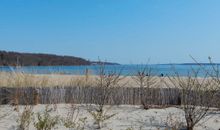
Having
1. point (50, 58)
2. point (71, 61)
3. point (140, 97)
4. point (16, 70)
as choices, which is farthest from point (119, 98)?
point (71, 61)

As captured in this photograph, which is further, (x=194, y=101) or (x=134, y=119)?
(x=134, y=119)

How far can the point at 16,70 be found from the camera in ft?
50.3

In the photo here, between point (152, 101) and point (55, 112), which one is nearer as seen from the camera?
point (55, 112)

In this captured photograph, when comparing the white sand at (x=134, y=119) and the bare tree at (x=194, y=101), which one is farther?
the white sand at (x=134, y=119)

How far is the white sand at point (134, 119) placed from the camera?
8439mm

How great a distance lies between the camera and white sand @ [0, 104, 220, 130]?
27.7 feet

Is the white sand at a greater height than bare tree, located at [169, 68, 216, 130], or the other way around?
bare tree, located at [169, 68, 216, 130]

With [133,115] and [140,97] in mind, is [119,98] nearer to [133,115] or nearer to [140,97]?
[140,97]

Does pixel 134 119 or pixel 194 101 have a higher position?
pixel 194 101

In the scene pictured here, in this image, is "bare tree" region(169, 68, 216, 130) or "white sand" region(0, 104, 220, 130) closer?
"bare tree" region(169, 68, 216, 130)

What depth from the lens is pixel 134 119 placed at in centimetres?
926

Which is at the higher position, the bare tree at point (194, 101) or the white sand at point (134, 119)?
the bare tree at point (194, 101)

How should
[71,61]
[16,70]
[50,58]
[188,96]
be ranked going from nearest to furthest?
[188,96]
[16,70]
[50,58]
[71,61]

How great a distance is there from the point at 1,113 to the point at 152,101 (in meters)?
3.78
